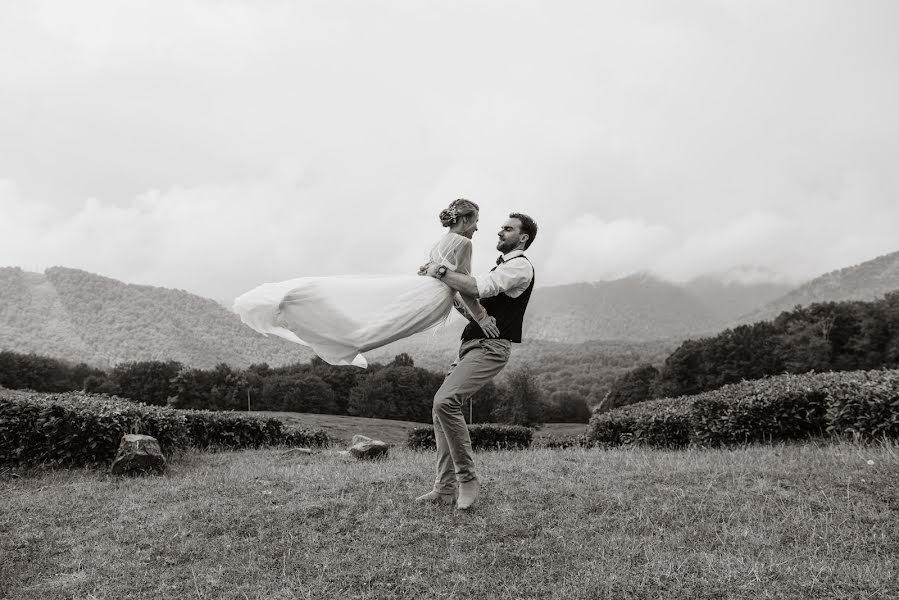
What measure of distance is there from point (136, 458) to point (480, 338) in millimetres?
6503

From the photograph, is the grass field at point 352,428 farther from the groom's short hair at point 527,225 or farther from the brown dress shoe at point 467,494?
the groom's short hair at point 527,225

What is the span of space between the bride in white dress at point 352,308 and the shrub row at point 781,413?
7165 millimetres

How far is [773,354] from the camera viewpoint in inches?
2067

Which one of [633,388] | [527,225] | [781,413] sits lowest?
[633,388]

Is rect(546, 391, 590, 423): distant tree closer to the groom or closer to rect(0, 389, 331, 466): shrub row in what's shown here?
rect(0, 389, 331, 466): shrub row

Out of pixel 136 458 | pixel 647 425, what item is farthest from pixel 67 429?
pixel 647 425

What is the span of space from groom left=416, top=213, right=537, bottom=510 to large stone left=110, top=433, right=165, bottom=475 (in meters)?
5.45

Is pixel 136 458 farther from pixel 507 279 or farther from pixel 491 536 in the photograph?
pixel 507 279

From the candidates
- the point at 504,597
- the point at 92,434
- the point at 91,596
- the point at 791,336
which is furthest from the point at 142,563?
the point at 791,336

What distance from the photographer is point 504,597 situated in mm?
4086

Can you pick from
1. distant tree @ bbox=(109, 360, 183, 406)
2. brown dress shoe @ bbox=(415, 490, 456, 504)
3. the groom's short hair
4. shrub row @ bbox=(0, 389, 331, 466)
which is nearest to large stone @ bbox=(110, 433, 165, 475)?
shrub row @ bbox=(0, 389, 331, 466)

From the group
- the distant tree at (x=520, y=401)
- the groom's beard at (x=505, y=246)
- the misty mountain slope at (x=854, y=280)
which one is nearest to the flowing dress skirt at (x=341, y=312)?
the groom's beard at (x=505, y=246)

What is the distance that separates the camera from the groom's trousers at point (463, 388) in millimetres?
5504

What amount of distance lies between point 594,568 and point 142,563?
374cm
